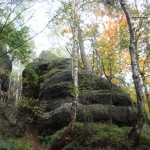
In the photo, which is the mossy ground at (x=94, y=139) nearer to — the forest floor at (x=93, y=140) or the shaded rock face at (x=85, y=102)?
the forest floor at (x=93, y=140)

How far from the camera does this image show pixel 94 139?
374 inches

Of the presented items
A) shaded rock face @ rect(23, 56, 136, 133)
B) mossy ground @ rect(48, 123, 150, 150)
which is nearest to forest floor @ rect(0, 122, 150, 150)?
mossy ground @ rect(48, 123, 150, 150)

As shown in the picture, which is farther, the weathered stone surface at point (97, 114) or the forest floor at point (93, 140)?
the weathered stone surface at point (97, 114)

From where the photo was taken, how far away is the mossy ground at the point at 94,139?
907 cm

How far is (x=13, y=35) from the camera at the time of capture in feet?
27.2

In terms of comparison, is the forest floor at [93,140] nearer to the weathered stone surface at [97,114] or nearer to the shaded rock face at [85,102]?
the shaded rock face at [85,102]

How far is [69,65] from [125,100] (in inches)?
261

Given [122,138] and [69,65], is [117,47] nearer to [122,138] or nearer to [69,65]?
[69,65]

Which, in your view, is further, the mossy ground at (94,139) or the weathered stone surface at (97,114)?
the weathered stone surface at (97,114)

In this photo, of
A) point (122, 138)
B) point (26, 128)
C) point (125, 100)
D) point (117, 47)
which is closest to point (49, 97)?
point (26, 128)

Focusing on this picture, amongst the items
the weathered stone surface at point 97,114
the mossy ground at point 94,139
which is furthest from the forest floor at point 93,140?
the weathered stone surface at point 97,114

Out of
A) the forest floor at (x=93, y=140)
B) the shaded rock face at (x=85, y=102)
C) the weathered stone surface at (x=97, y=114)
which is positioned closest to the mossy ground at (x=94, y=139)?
the forest floor at (x=93, y=140)

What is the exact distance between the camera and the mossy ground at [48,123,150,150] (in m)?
9.07

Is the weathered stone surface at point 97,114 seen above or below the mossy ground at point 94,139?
above
